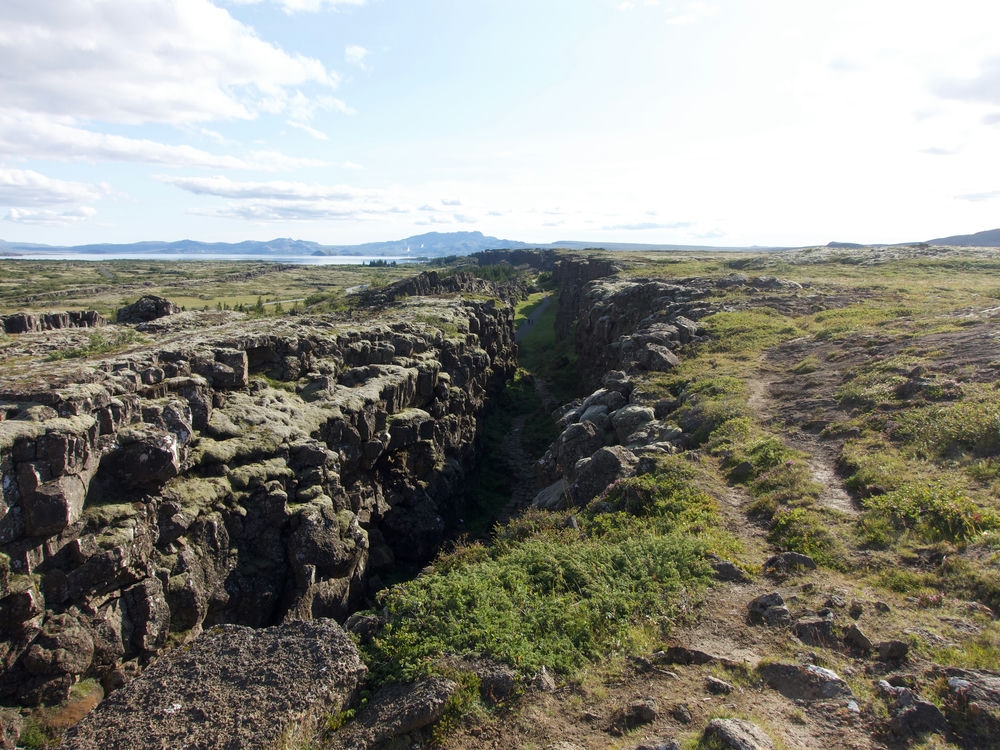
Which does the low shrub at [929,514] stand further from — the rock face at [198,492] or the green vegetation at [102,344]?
→ the green vegetation at [102,344]

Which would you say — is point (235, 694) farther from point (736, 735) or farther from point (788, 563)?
point (788, 563)

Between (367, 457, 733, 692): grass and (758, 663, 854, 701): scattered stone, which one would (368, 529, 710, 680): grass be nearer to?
(367, 457, 733, 692): grass

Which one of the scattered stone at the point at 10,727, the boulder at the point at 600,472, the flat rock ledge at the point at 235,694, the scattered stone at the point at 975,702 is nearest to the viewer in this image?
the scattered stone at the point at 975,702

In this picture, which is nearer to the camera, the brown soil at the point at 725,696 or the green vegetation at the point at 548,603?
the brown soil at the point at 725,696

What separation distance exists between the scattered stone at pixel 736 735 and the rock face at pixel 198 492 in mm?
15326

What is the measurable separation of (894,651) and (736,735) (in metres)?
3.83

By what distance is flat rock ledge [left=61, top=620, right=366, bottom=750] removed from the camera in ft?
30.1

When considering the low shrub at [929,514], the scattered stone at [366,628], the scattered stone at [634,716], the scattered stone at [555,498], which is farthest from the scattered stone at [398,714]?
the scattered stone at [555,498]

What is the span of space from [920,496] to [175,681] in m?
17.8

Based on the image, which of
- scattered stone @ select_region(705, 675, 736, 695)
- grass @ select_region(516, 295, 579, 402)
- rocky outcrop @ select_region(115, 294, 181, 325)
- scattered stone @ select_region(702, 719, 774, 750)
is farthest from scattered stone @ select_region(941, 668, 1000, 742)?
grass @ select_region(516, 295, 579, 402)

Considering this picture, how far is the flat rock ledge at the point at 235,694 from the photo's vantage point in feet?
30.1

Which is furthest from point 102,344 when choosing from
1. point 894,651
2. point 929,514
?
point 929,514

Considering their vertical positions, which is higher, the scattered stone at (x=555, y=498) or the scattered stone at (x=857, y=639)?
the scattered stone at (x=857, y=639)

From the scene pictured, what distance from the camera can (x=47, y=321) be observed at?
34.1 metres
